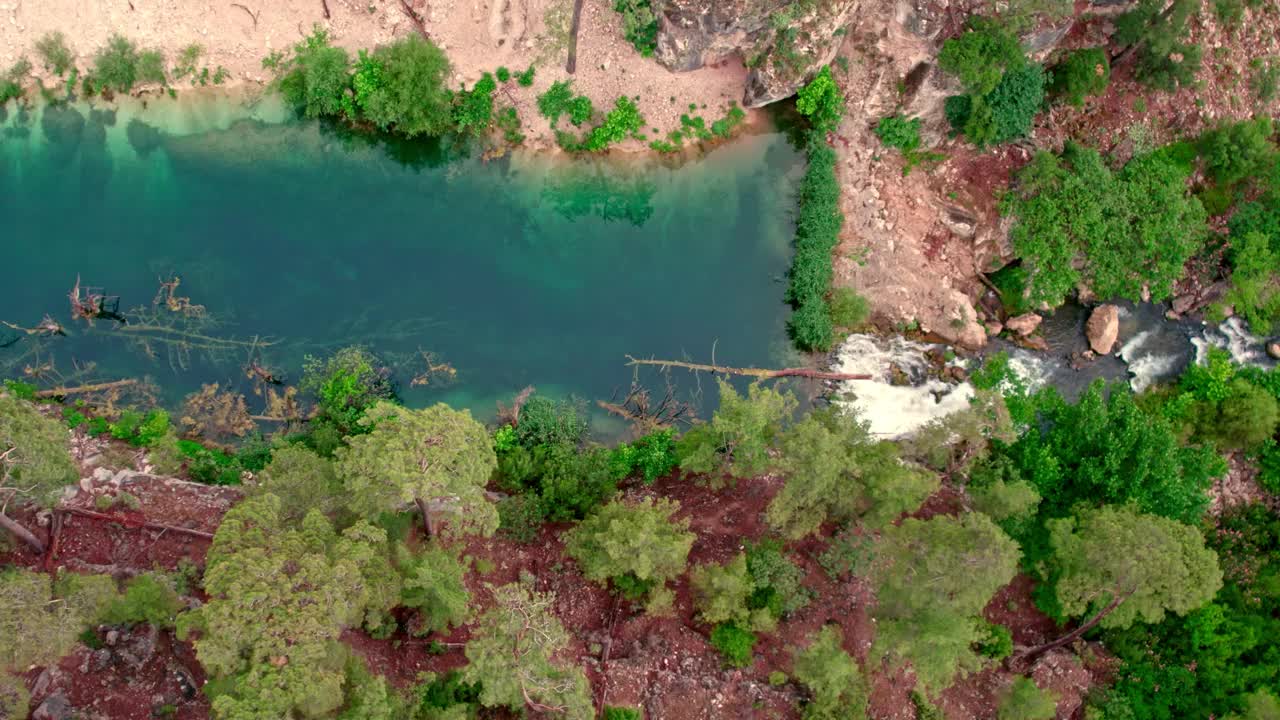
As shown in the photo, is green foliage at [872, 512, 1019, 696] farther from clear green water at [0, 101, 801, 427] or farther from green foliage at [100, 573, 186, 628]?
green foliage at [100, 573, 186, 628]

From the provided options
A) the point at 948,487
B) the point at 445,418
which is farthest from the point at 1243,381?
the point at 445,418

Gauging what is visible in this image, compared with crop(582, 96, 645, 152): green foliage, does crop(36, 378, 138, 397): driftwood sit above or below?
below

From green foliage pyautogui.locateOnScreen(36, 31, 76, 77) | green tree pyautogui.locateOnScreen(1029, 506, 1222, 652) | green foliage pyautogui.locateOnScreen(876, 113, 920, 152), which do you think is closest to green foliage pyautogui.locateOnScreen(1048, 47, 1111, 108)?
green foliage pyautogui.locateOnScreen(876, 113, 920, 152)

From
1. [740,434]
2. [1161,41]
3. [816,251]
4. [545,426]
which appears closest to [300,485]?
[545,426]

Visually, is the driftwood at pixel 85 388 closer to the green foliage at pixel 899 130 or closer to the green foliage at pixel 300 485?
the green foliage at pixel 300 485

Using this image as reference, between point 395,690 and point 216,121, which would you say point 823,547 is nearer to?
point 395,690

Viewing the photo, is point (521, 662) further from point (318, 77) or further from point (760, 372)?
point (318, 77)
